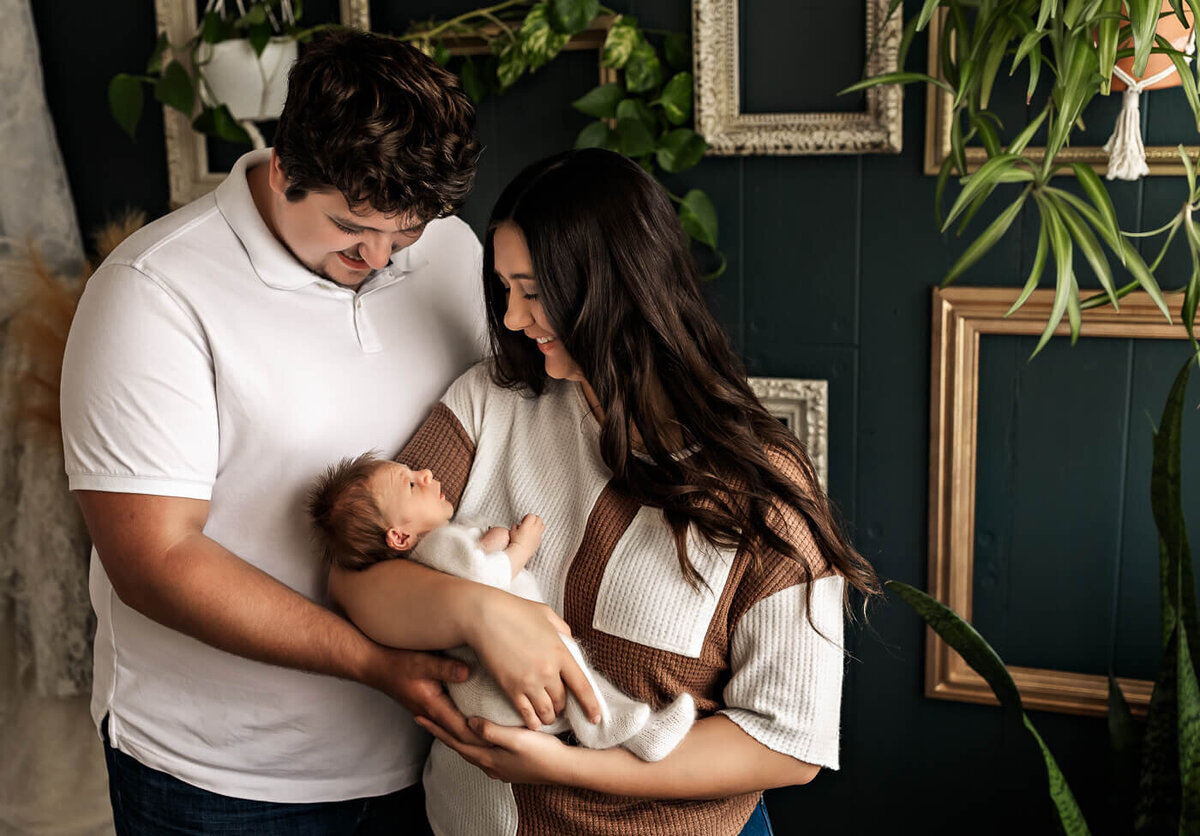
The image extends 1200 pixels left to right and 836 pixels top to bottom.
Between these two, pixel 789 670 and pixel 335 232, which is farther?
pixel 335 232

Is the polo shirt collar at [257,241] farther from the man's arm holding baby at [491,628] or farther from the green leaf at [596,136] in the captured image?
the green leaf at [596,136]

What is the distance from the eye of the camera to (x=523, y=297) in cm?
130

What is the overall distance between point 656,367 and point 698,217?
2.10 feet

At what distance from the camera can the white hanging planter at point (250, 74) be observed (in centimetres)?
208

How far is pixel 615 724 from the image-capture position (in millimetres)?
1229

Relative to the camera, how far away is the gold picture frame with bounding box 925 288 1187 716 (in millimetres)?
1786

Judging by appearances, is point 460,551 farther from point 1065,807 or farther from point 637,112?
point 1065,807

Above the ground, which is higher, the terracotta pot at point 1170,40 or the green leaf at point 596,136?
the terracotta pot at point 1170,40

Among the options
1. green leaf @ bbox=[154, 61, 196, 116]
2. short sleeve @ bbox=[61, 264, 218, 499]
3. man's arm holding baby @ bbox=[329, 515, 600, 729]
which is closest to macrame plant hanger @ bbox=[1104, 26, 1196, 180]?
man's arm holding baby @ bbox=[329, 515, 600, 729]

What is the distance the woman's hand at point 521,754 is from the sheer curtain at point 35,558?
1341mm

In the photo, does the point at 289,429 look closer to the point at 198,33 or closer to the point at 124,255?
the point at 124,255

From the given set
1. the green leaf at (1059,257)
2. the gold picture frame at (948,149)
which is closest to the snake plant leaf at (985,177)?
the green leaf at (1059,257)

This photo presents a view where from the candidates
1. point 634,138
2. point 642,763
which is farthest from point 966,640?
point 634,138

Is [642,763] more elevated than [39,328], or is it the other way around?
[39,328]
